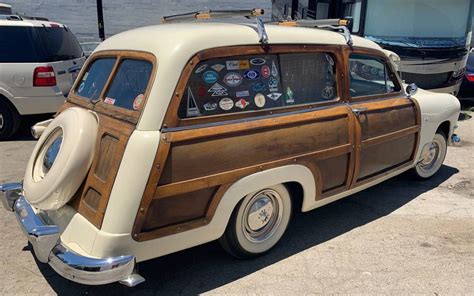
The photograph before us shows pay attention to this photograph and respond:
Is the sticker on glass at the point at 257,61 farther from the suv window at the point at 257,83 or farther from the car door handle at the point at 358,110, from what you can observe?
the car door handle at the point at 358,110

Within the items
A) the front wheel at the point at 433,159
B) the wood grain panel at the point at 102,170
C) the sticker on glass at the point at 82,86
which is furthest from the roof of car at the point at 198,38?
the front wheel at the point at 433,159

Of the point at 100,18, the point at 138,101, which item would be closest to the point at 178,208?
the point at 138,101

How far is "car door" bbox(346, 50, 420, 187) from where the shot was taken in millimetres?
3816

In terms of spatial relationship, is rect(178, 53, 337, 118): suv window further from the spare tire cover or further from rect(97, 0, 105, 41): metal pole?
rect(97, 0, 105, 41): metal pole

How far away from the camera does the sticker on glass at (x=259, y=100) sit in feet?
10.3

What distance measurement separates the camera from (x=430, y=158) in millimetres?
5160

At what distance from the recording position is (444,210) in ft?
14.5

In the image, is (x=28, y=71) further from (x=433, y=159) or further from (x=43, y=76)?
(x=433, y=159)

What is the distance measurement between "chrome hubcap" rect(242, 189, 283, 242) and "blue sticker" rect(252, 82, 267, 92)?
75cm

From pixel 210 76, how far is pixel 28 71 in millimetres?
4460

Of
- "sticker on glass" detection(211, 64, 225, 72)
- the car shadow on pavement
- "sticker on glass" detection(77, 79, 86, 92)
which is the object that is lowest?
the car shadow on pavement

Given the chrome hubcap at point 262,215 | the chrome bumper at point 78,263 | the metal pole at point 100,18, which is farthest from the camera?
the metal pole at point 100,18

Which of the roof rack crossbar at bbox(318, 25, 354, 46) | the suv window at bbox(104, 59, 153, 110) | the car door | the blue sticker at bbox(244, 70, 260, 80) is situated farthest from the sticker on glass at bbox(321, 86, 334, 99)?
the suv window at bbox(104, 59, 153, 110)

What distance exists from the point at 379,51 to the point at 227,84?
6.39ft
